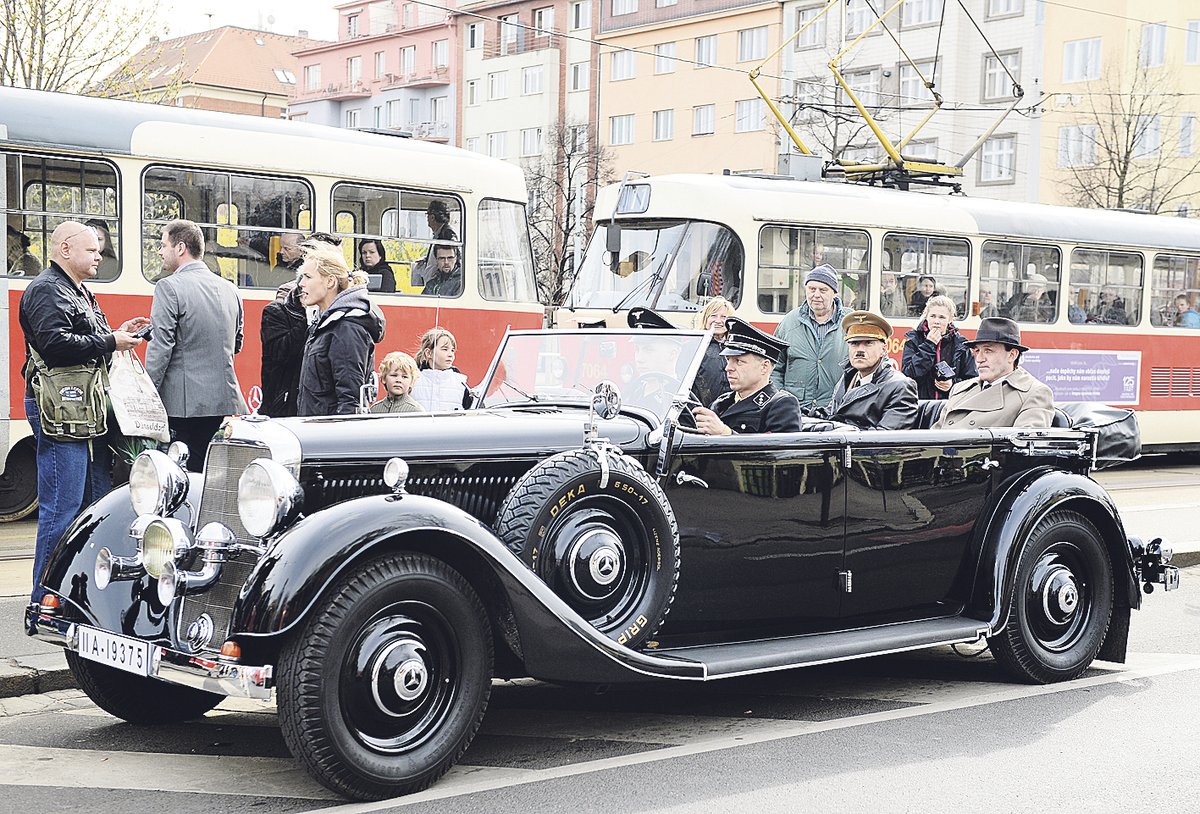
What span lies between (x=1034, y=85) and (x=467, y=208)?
1489 inches

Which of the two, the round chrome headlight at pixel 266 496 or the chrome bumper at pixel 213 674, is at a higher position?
the round chrome headlight at pixel 266 496

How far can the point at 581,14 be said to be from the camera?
210 feet

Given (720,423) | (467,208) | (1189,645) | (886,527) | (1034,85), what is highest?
→ (1034,85)

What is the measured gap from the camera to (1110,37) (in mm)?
44906

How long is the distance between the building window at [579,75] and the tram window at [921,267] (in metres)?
47.0

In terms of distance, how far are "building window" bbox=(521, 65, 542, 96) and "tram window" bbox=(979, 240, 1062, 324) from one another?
4778 cm

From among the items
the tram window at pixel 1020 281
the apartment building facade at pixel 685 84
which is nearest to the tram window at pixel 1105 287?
the tram window at pixel 1020 281

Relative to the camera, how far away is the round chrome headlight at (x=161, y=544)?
490 cm

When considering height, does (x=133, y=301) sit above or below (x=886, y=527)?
above

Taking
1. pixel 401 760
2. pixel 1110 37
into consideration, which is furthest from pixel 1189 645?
pixel 1110 37

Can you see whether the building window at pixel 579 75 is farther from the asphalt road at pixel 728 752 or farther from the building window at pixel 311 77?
the asphalt road at pixel 728 752

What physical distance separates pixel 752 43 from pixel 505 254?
4412cm

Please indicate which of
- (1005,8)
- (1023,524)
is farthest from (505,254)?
(1005,8)

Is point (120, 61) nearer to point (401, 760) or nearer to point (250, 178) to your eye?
point (250, 178)
